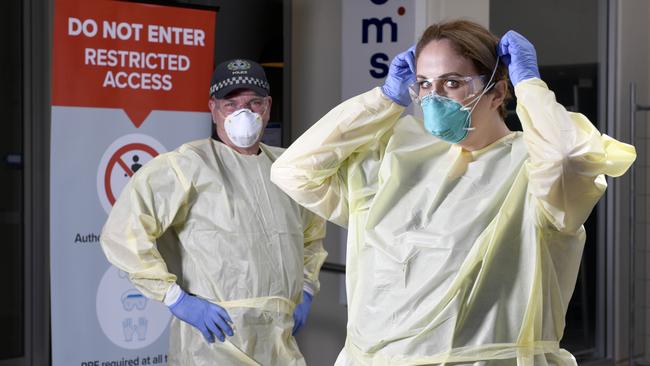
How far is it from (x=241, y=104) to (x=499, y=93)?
1.36 meters

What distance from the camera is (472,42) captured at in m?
2.00

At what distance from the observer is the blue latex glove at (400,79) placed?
85.1 inches

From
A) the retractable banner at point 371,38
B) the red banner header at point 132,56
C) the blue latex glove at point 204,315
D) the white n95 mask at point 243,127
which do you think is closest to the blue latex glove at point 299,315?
the blue latex glove at point 204,315

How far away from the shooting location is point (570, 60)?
5.47 meters

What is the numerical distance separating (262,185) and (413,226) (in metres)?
1.25

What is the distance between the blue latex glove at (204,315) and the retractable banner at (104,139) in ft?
2.36

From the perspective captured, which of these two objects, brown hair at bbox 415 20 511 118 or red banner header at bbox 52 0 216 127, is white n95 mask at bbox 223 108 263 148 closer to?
red banner header at bbox 52 0 216 127

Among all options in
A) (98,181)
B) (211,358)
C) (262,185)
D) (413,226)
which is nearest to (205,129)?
(98,181)

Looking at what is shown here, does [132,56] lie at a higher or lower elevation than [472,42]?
higher

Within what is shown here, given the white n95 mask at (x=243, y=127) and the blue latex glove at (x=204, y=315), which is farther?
the white n95 mask at (x=243, y=127)

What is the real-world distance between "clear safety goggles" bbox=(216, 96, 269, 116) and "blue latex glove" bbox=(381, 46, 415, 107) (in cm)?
115
